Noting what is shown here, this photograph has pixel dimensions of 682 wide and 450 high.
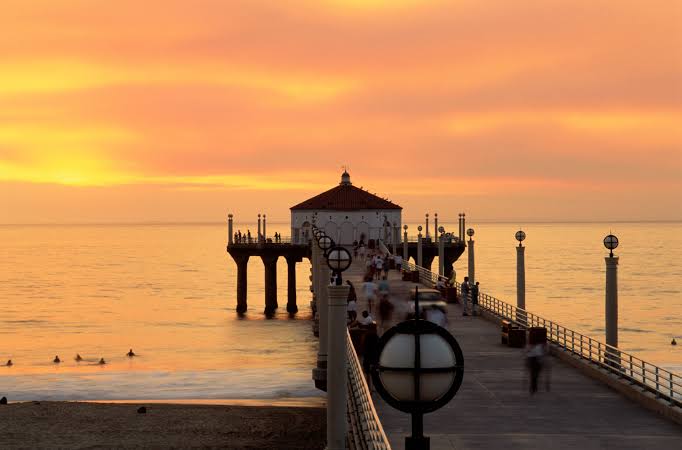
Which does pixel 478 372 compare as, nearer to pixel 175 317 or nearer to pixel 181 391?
pixel 181 391

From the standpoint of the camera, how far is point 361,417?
17.1 m

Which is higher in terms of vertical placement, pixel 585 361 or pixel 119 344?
pixel 585 361

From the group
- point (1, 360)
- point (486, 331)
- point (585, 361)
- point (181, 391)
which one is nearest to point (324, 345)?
point (585, 361)

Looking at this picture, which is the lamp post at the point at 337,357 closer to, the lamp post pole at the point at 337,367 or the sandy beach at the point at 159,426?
the lamp post pole at the point at 337,367

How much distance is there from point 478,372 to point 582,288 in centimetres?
10880

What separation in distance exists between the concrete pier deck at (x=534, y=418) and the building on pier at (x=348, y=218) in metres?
63.0

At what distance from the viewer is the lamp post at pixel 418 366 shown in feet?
24.1

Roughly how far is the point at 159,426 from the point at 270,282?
161 feet

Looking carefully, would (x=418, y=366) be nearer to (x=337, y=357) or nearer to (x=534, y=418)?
(x=337, y=357)

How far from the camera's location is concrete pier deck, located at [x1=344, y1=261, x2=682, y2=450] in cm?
1691

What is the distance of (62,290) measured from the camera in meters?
128

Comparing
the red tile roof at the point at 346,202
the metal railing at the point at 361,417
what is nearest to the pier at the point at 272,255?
the red tile roof at the point at 346,202

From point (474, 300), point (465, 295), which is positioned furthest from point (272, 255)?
point (474, 300)

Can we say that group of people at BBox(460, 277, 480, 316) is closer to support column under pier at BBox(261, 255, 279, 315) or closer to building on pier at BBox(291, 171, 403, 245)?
support column under pier at BBox(261, 255, 279, 315)
